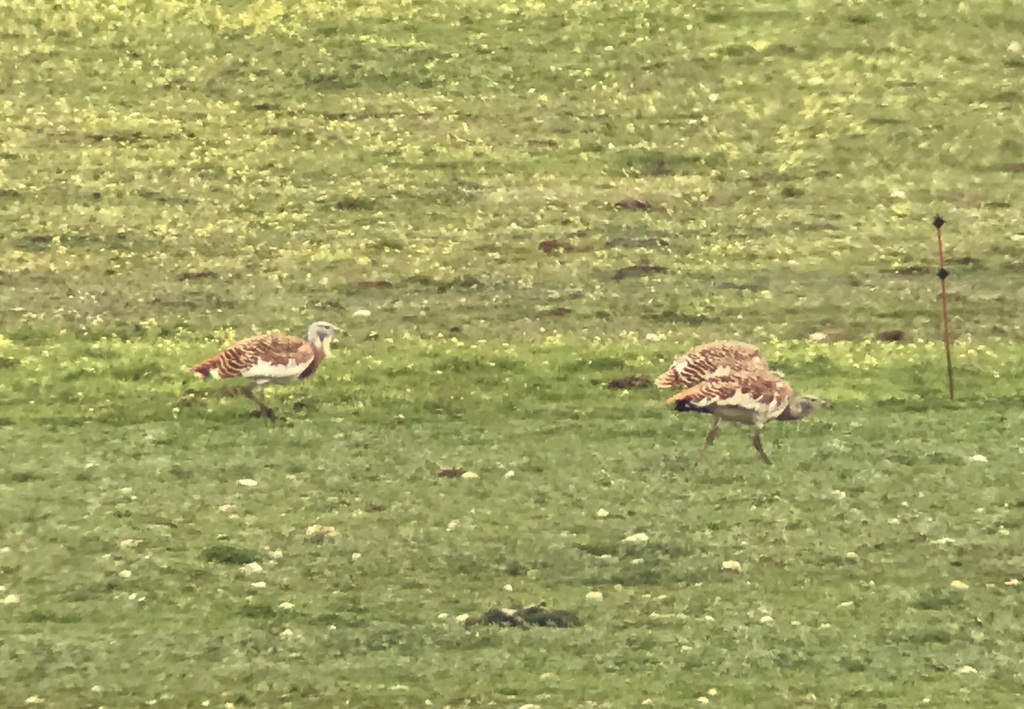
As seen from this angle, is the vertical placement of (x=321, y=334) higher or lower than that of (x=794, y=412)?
higher

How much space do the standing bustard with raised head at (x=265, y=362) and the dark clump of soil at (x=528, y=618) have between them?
258 inches

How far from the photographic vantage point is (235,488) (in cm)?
1758

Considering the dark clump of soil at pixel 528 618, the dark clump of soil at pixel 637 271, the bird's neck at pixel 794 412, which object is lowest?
the dark clump of soil at pixel 637 271

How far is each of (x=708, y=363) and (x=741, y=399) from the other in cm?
145

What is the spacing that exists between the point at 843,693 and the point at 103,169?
23007 millimetres

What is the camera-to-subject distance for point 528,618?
13812 mm

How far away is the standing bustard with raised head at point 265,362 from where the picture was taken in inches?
775

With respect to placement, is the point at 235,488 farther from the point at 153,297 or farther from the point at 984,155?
the point at 984,155

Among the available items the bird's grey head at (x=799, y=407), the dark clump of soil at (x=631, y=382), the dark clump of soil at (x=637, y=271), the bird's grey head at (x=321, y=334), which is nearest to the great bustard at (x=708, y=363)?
the bird's grey head at (x=799, y=407)

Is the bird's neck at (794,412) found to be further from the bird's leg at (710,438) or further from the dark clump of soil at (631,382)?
the dark clump of soil at (631,382)

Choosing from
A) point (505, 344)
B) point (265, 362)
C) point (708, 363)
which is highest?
point (708, 363)

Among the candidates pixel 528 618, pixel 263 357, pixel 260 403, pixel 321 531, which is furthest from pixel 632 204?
pixel 528 618

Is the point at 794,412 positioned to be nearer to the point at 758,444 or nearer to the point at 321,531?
the point at 758,444

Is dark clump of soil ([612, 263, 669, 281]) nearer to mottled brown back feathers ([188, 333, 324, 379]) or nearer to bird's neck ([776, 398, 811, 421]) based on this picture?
mottled brown back feathers ([188, 333, 324, 379])
